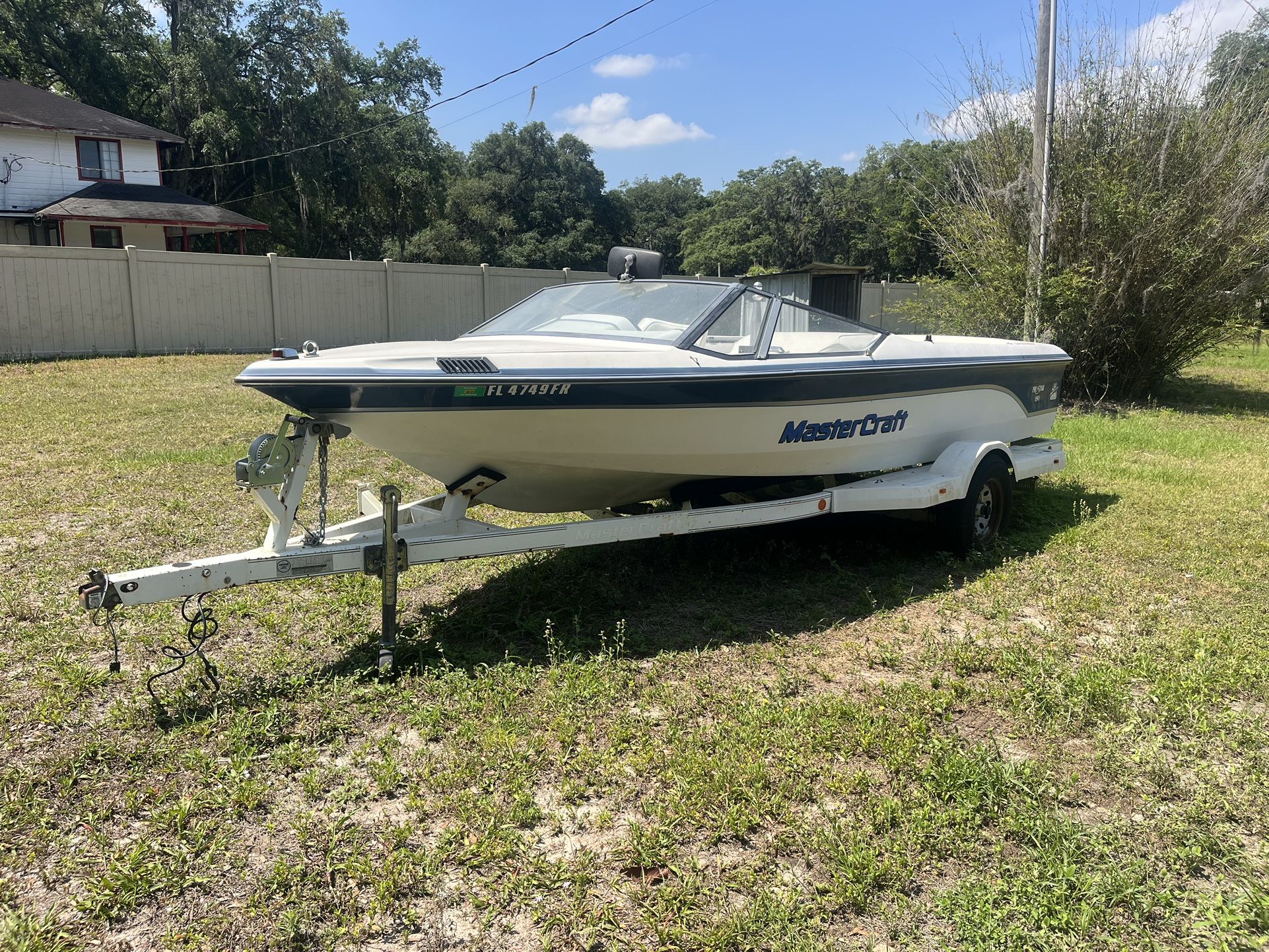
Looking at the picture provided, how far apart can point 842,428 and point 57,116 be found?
81.2 ft

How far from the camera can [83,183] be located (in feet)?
73.4

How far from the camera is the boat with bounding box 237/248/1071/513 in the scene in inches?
143

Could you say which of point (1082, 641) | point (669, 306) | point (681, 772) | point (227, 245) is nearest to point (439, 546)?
point (681, 772)

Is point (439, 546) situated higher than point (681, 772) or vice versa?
point (439, 546)

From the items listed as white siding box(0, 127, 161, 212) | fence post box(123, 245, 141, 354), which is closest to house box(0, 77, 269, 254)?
white siding box(0, 127, 161, 212)

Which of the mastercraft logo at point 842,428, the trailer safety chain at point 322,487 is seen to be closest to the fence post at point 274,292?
the trailer safety chain at point 322,487

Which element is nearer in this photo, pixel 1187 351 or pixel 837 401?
pixel 837 401

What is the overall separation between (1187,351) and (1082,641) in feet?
35.3

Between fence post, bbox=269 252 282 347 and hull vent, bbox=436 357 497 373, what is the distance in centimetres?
1428

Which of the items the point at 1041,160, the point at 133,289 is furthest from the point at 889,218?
the point at 133,289

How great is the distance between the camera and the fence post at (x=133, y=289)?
14891 millimetres

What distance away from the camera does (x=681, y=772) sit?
2.92 metres

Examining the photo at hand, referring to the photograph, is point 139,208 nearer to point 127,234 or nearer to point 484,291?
point 127,234

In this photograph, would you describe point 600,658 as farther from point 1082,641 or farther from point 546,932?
point 1082,641
